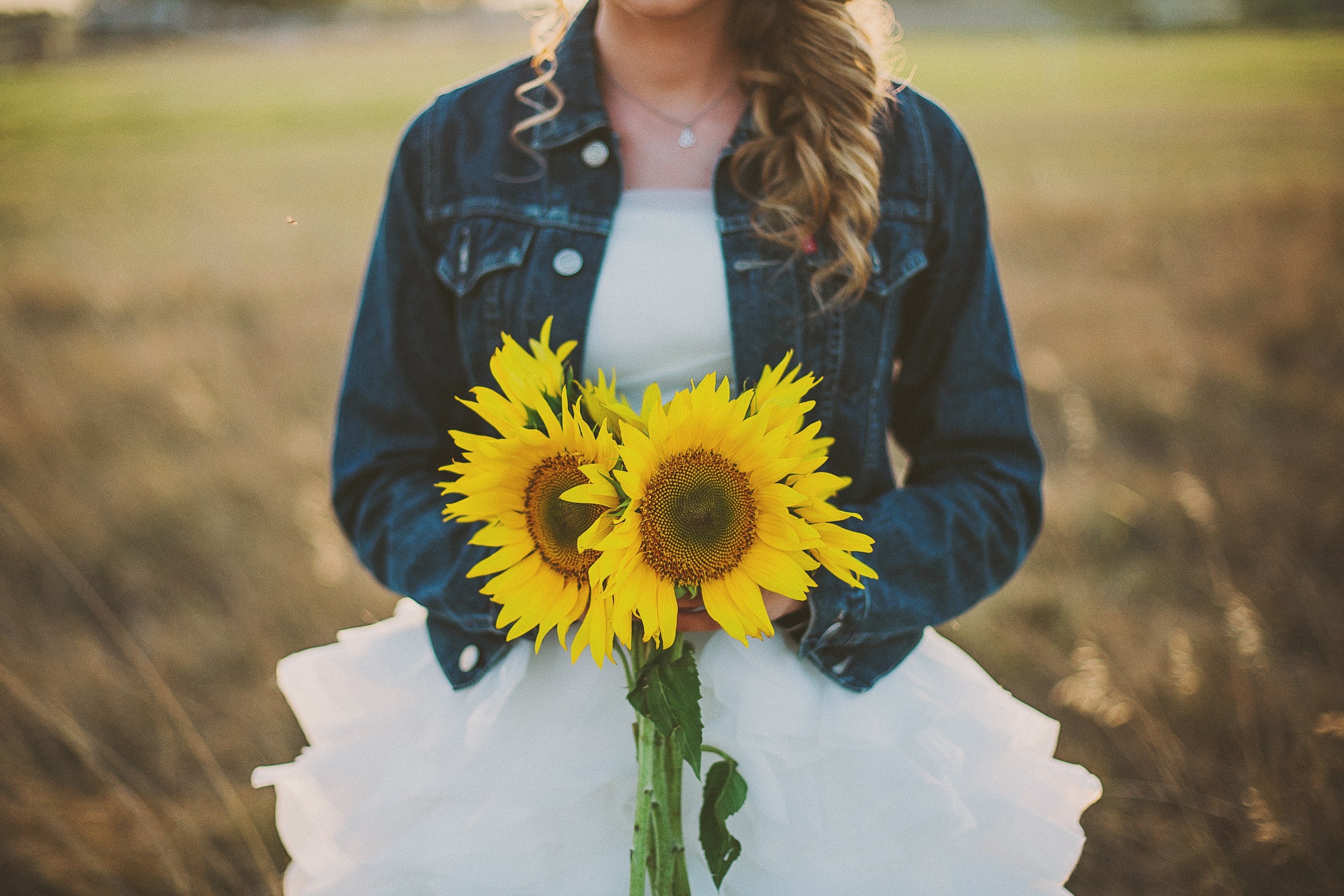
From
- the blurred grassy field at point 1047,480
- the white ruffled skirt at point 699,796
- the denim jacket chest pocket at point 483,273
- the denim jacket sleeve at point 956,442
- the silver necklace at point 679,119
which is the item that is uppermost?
the silver necklace at point 679,119

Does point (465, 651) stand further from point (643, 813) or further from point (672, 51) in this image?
point (672, 51)

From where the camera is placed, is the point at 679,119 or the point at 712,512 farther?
the point at 679,119

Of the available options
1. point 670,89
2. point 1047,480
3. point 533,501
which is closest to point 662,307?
point 670,89

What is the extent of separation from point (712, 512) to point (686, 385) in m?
0.59

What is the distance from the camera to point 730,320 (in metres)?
1.56

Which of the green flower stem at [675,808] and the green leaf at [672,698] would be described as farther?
the green flower stem at [675,808]

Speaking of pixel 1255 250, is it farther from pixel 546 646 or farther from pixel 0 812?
pixel 0 812

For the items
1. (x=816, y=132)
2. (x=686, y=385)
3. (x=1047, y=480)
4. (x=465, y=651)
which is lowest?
(x=1047, y=480)

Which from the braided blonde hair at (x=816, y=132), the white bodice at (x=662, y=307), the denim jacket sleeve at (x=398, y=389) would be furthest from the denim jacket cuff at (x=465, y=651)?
the braided blonde hair at (x=816, y=132)

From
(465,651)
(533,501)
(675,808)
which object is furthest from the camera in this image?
(465,651)

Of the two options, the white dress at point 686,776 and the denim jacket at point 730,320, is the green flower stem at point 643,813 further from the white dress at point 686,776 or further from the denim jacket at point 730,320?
the denim jacket at point 730,320

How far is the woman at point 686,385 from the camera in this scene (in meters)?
1.41

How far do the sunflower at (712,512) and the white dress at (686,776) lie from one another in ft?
1.39

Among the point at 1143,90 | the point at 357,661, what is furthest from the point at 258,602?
the point at 1143,90
